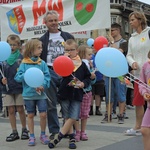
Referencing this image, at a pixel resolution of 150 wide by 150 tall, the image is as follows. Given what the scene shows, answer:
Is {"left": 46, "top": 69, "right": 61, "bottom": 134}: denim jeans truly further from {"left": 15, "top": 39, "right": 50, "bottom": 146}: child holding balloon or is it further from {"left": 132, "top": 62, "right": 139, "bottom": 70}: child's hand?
{"left": 132, "top": 62, "right": 139, "bottom": 70}: child's hand

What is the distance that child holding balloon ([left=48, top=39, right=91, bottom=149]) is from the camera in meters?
5.10

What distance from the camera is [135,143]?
17.2 feet

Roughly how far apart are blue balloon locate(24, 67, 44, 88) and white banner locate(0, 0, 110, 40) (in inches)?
86.7

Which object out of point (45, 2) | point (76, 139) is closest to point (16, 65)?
point (76, 139)

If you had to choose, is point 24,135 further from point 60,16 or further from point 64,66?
point 60,16

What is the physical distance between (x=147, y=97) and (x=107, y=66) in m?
0.61

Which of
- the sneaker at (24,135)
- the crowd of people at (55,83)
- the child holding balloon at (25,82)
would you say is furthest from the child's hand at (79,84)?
the sneaker at (24,135)

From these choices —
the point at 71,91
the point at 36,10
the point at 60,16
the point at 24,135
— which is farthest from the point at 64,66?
the point at 36,10

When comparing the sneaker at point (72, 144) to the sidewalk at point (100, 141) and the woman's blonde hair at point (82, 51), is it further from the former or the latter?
the woman's blonde hair at point (82, 51)

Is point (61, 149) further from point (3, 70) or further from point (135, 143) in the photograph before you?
point (3, 70)

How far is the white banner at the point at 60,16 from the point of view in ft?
22.5

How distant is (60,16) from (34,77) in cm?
268

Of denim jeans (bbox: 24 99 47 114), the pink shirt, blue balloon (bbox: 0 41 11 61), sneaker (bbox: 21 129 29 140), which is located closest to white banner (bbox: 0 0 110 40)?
blue balloon (bbox: 0 41 11 61)

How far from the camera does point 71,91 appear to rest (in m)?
5.19
